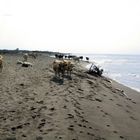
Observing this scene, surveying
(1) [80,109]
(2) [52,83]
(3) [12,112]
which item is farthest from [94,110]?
(2) [52,83]

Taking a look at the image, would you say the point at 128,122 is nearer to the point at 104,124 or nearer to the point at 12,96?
the point at 104,124

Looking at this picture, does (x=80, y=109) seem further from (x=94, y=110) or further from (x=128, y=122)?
(x=128, y=122)

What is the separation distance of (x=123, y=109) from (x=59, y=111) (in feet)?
16.4

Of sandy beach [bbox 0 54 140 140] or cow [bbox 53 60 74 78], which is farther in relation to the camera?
cow [bbox 53 60 74 78]

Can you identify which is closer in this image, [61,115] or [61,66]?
[61,115]

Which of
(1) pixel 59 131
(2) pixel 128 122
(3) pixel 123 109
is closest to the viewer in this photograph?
(1) pixel 59 131

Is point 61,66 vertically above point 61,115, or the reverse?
point 61,66

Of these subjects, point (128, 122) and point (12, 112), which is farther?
point (128, 122)

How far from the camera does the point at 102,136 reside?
37.4 ft

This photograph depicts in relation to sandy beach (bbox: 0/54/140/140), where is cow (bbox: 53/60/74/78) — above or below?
above

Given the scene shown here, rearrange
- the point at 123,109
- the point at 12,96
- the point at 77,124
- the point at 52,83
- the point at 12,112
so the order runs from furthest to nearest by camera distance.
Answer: the point at 52,83
the point at 123,109
the point at 12,96
the point at 12,112
the point at 77,124

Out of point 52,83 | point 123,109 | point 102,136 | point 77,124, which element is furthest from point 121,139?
point 52,83

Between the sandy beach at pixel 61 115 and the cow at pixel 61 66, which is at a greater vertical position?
the cow at pixel 61 66

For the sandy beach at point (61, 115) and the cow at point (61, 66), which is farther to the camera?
the cow at point (61, 66)
